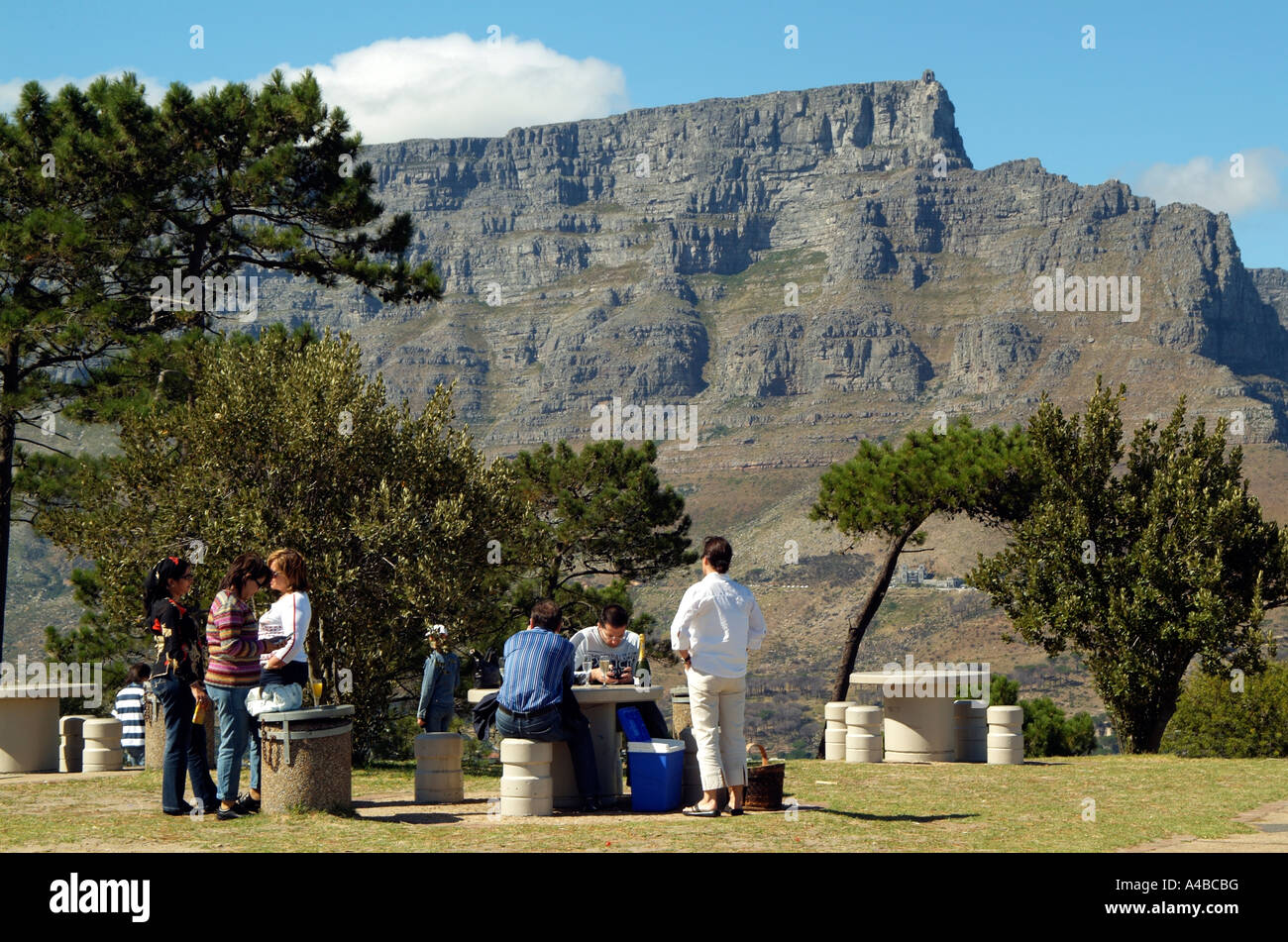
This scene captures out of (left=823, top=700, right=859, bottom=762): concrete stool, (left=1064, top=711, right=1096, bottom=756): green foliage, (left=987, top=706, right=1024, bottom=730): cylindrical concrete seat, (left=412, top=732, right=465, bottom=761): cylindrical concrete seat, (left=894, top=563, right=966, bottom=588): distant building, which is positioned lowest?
(left=1064, top=711, right=1096, bottom=756): green foliage

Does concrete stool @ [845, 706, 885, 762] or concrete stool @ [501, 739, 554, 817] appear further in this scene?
concrete stool @ [845, 706, 885, 762]

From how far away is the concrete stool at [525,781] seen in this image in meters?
11.8

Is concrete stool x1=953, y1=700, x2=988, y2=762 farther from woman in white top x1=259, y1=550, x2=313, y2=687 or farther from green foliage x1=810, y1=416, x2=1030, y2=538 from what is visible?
green foliage x1=810, y1=416, x2=1030, y2=538

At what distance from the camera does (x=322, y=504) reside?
18.5 meters

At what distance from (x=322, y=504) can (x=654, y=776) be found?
8.04 meters

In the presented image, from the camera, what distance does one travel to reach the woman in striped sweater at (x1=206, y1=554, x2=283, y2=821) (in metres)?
11.3

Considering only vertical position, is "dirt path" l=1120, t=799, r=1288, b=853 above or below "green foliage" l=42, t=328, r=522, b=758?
below

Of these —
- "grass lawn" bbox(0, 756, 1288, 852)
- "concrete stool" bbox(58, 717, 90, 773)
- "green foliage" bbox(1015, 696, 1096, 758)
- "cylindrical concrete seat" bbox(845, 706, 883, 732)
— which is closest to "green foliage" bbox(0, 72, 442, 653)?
"concrete stool" bbox(58, 717, 90, 773)

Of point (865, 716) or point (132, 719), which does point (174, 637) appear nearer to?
point (132, 719)

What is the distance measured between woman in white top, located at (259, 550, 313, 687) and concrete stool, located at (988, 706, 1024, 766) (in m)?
10.2

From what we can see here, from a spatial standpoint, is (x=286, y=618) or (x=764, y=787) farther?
(x=764, y=787)

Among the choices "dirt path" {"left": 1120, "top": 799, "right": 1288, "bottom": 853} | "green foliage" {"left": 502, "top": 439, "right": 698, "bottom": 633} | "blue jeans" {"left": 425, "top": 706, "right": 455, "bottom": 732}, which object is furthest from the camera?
"green foliage" {"left": 502, "top": 439, "right": 698, "bottom": 633}

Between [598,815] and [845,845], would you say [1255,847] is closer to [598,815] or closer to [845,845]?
[845,845]

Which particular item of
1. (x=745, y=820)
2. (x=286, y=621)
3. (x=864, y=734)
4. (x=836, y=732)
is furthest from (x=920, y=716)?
(x=286, y=621)
